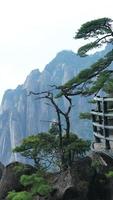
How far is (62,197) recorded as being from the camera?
2050 centimetres

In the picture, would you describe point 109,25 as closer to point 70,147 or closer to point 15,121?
point 70,147

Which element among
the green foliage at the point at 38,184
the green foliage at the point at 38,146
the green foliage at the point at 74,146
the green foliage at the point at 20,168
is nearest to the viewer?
the green foliage at the point at 38,184

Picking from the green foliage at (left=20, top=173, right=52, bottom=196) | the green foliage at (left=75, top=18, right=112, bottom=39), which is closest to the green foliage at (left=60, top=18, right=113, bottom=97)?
the green foliage at (left=75, top=18, right=112, bottom=39)

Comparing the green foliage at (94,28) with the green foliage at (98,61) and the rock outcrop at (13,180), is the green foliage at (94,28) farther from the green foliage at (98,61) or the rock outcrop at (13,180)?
the rock outcrop at (13,180)

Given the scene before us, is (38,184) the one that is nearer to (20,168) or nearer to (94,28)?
(20,168)

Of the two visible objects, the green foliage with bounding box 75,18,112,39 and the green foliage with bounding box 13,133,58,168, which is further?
the green foliage with bounding box 13,133,58,168

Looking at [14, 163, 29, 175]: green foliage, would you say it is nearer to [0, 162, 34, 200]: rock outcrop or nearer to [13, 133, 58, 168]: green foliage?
[0, 162, 34, 200]: rock outcrop

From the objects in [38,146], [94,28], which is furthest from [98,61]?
[38,146]

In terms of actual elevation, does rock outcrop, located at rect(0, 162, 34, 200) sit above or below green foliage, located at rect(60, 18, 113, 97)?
below

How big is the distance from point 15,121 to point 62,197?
16789cm

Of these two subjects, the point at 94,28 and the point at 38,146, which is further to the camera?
the point at 38,146

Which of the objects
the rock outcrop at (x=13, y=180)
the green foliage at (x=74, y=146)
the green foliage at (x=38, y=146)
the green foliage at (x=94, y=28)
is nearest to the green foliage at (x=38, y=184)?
the green foliage at (x=74, y=146)

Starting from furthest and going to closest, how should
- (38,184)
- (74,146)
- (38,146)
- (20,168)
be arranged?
(20,168), (38,146), (74,146), (38,184)

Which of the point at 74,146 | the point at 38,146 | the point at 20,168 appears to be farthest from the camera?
the point at 20,168
